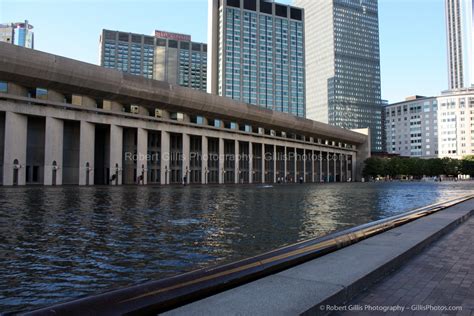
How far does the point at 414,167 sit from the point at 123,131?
304 ft

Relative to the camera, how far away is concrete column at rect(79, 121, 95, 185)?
42656 mm

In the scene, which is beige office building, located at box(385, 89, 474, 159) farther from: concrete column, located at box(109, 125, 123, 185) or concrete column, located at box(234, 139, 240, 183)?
concrete column, located at box(109, 125, 123, 185)

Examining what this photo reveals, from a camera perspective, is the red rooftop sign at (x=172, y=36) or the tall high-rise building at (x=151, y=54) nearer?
the tall high-rise building at (x=151, y=54)

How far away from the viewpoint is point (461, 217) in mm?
9961

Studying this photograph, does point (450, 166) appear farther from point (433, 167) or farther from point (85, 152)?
point (85, 152)

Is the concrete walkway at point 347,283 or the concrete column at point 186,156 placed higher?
the concrete column at point 186,156

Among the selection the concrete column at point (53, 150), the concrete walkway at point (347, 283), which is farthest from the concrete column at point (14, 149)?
the concrete walkway at point (347, 283)

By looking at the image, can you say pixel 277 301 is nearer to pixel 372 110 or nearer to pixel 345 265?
pixel 345 265

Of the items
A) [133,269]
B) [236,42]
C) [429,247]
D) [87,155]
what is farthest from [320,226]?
[236,42]

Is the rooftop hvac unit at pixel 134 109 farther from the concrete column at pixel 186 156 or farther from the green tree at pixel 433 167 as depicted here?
the green tree at pixel 433 167

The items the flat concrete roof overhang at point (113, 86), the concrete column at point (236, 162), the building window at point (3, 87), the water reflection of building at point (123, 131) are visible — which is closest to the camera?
the flat concrete roof overhang at point (113, 86)

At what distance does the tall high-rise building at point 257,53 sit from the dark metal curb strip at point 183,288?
437 feet

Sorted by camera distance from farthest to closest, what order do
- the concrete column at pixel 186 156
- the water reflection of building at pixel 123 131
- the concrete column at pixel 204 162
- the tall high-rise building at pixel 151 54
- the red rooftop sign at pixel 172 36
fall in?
the red rooftop sign at pixel 172 36 → the tall high-rise building at pixel 151 54 → the concrete column at pixel 204 162 → the concrete column at pixel 186 156 → the water reflection of building at pixel 123 131

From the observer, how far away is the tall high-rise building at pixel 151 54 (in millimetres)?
146250
